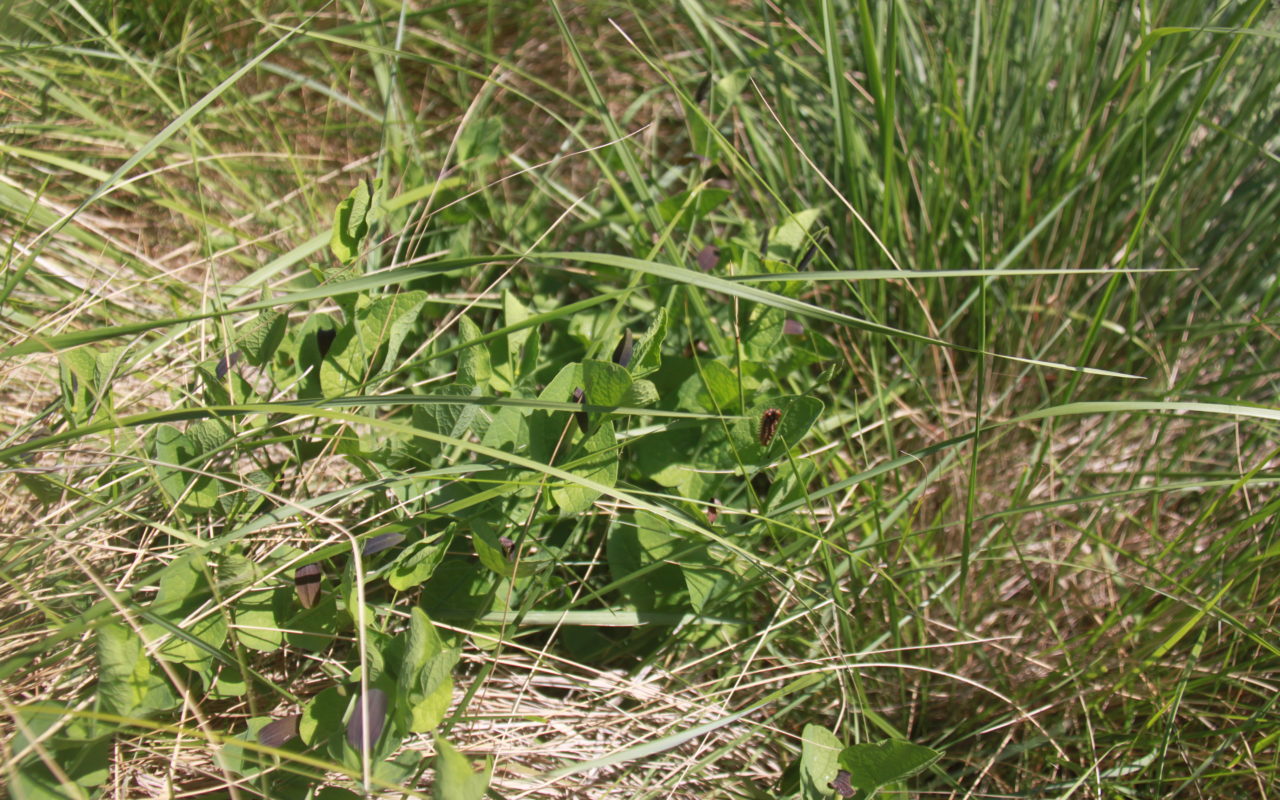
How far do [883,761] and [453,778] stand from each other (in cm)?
51

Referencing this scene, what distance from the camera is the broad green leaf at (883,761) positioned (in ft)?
3.33

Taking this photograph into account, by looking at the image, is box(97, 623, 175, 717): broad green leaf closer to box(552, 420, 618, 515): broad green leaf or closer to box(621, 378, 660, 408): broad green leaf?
box(552, 420, 618, 515): broad green leaf

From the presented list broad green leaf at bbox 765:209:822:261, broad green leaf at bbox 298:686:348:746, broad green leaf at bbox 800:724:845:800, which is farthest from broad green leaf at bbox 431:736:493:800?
broad green leaf at bbox 765:209:822:261

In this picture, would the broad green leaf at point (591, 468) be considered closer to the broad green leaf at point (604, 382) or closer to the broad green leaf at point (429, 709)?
the broad green leaf at point (604, 382)

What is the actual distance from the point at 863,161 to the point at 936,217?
0.16m

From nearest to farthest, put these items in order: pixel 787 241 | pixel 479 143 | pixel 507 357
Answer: pixel 507 357 → pixel 787 241 → pixel 479 143

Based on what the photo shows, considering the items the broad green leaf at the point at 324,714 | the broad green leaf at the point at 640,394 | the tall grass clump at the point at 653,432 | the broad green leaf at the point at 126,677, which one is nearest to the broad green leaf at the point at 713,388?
the tall grass clump at the point at 653,432

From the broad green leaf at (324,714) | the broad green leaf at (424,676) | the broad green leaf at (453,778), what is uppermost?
the broad green leaf at (424,676)

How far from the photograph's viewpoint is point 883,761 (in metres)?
1.05

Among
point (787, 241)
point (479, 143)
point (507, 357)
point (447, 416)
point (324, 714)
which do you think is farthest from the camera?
point (479, 143)

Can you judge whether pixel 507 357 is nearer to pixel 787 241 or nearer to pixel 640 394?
pixel 640 394

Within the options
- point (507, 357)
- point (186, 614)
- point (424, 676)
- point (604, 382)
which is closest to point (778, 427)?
point (604, 382)

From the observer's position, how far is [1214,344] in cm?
158

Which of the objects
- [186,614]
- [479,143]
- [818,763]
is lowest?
[818,763]
